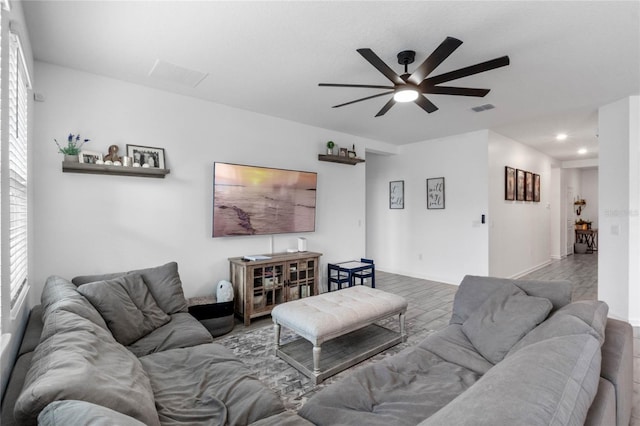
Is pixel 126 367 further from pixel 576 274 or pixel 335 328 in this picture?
pixel 576 274

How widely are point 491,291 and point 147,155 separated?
11.2 feet

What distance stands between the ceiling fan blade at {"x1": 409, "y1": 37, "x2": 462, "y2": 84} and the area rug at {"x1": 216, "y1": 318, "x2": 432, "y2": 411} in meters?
2.36

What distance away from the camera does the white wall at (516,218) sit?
16.6ft

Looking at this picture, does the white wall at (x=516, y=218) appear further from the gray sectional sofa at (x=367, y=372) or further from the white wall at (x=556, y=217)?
the gray sectional sofa at (x=367, y=372)

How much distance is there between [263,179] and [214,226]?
2.90ft

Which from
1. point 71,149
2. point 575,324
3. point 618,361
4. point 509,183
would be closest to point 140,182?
point 71,149

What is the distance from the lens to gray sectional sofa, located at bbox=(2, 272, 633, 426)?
83 centimetres

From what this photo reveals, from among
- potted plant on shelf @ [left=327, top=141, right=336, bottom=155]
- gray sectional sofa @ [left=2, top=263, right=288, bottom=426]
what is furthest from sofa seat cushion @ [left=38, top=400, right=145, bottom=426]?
potted plant on shelf @ [left=327, top=141, right=336, bottom=155]

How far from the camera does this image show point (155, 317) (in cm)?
242

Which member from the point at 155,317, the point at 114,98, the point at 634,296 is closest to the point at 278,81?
the point at 114,98

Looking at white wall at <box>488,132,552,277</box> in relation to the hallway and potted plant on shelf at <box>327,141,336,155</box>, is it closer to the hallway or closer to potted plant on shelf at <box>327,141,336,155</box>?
the hallway

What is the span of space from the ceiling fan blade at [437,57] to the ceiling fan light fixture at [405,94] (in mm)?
76

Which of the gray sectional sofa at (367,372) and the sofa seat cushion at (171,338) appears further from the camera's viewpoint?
Result: the sofa seat cushion at (171,338)

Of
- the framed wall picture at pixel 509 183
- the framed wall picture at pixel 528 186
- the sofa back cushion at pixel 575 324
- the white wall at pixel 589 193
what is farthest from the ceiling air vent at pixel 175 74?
the white wall at pixel 589 193
